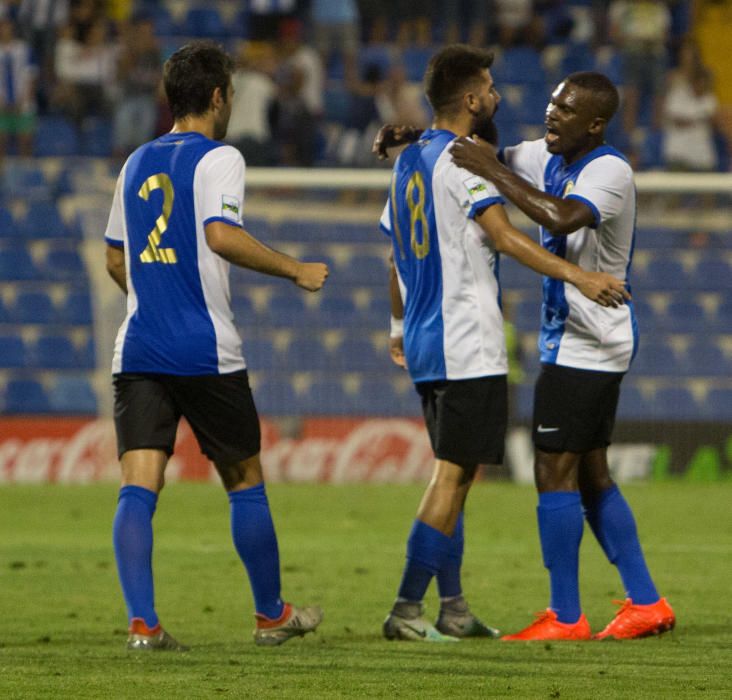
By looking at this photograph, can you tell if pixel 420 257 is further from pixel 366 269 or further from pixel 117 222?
pixel 366 269

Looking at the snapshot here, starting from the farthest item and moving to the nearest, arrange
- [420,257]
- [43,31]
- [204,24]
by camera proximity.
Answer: [204,24] → [43,31] → [420,257]

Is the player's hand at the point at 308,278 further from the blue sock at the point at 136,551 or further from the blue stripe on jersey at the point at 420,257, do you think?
the blue sock at the point at 136,551

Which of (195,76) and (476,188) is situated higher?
(195,76)

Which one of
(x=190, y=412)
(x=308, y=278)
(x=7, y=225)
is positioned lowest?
(x=7, y=225)

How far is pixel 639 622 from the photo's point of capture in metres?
5.99

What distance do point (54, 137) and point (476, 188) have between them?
1189cm

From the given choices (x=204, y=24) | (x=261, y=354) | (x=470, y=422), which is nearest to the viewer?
(x=470, y=422)

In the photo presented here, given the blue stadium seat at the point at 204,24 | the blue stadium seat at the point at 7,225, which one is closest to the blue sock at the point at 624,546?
the blue stadium seat at the point at 7,225

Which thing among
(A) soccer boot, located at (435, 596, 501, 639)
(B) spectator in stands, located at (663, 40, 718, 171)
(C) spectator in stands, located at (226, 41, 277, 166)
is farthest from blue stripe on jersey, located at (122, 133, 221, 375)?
(B) spectator in stands, located at (663, 40, 718, 171)

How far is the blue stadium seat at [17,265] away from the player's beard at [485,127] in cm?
958

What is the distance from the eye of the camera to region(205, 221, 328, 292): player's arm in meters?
5.37

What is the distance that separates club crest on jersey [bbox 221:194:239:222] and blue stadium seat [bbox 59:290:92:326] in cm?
980

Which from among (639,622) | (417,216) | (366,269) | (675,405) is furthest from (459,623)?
(366,269)

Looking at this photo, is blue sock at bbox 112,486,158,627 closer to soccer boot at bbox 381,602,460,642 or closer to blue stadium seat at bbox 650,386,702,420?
soccer boot at bbox 381,602,460,642
